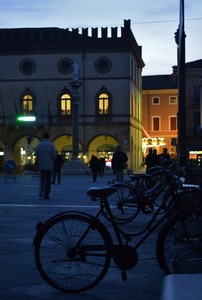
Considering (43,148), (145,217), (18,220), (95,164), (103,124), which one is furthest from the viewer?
(103,124)

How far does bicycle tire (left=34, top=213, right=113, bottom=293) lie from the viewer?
5848 mm

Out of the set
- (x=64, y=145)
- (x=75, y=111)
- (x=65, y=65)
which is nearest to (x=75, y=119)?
(x=75, y=111)

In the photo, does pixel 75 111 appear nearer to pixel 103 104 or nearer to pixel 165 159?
pixel 103 104

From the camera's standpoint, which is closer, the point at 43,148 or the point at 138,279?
the point at 138,279

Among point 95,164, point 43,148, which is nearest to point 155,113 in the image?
point 95,164

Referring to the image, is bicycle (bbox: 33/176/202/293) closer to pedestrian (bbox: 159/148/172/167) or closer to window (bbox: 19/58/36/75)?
pedestrian (bbox: 159/148/172/167)

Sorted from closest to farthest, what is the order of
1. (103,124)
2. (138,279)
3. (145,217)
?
(138,279) → (145,217) → (103,124)

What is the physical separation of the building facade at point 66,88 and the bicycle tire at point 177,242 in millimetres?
55803

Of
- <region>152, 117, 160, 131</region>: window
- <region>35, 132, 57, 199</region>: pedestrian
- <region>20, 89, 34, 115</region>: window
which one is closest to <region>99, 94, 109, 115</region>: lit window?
<region>20, 89, 34, 115</region>: window

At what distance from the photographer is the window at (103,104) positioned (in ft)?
207

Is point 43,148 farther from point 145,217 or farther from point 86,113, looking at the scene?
point 86,113

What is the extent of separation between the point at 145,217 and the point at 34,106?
5427 cm

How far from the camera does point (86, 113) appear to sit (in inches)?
2499

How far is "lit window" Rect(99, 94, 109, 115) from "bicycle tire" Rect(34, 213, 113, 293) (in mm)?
57411
